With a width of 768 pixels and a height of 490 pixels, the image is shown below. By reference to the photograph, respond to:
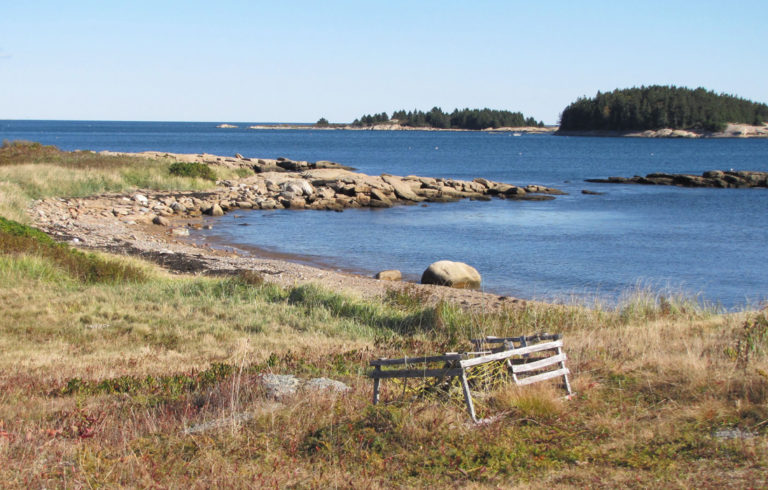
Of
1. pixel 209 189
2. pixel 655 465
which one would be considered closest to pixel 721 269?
pixel 655 465

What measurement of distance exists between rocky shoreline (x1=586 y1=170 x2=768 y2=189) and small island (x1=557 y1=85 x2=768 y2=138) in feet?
372

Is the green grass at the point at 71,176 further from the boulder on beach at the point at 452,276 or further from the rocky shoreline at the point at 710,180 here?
the rocky shoreline at the point at 710,180

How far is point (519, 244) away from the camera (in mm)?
30062

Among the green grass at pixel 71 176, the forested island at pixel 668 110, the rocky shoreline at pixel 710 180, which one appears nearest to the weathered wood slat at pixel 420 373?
the green grass at pixel 71 176

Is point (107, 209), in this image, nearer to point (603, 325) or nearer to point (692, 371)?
point (603, 325)

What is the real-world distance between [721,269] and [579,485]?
860 inches

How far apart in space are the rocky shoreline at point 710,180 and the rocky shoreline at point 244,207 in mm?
14265

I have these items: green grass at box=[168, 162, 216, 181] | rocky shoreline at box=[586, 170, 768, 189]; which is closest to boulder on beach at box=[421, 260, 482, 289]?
green grass at box=[168, 162, 216, 181]

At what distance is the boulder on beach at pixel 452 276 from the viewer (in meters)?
20.3

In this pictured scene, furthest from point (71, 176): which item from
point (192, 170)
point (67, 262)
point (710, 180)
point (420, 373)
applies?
point (710, 180)

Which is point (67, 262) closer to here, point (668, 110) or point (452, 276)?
point (452, 276)

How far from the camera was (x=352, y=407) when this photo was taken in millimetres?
6824

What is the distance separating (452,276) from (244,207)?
23521 millimetres

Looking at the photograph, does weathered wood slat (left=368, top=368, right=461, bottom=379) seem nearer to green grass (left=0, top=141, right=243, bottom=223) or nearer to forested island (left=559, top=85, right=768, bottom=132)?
green grass (left=0, top=141, right=243, bottom=223)
